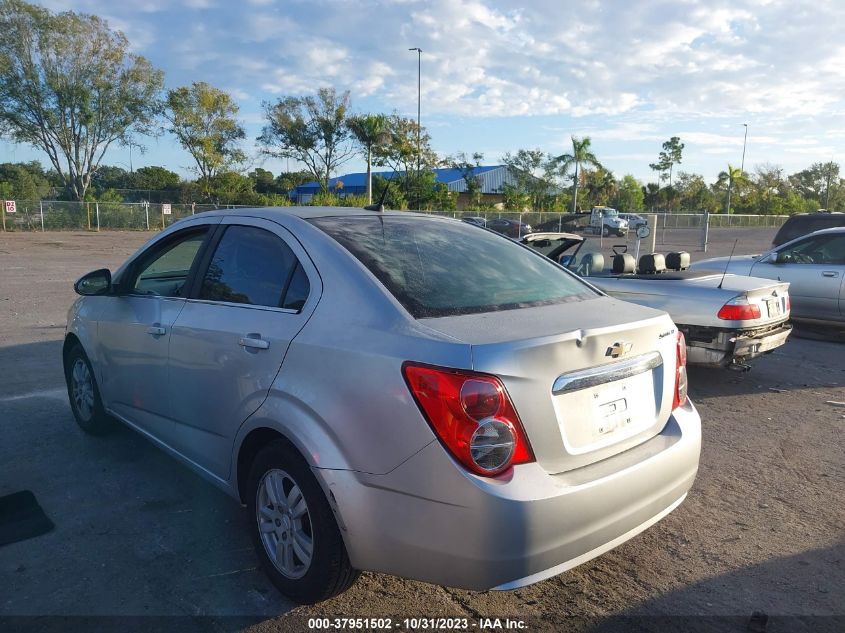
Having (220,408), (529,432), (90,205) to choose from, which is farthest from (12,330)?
(90,205)

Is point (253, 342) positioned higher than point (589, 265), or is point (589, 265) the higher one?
point (589, 265)

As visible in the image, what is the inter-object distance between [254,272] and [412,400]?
1.33 m

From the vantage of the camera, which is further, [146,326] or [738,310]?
[738,310]

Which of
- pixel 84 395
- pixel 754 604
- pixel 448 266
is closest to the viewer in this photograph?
pixel 754 604

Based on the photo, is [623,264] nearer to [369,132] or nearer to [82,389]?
[82,389]

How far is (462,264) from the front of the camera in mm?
3125

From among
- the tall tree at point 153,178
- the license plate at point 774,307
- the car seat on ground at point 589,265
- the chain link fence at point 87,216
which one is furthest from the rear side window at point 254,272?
the tall tree at point 153,178

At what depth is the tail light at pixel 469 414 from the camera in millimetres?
2188

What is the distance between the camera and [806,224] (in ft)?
42.2

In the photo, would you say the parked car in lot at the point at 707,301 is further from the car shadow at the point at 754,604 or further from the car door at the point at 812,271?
the car shadow at the point at 754,604

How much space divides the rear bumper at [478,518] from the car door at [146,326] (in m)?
1.63

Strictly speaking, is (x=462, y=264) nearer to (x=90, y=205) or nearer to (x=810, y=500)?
(x=810, y=500)

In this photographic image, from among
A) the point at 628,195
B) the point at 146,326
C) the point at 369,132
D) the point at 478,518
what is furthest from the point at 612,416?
the point at 628,195

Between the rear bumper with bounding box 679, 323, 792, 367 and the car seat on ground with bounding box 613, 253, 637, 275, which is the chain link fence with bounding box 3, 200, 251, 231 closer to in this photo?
the car seat on ground with bounding box 613, 253, 637, 275
